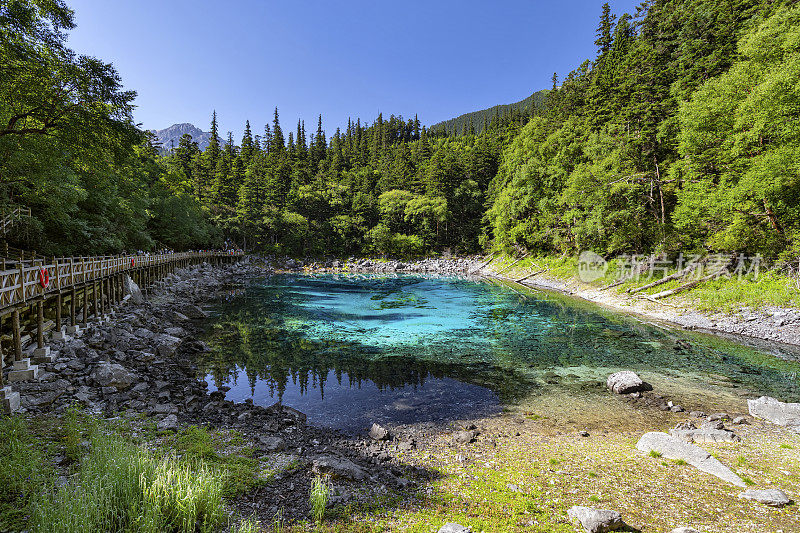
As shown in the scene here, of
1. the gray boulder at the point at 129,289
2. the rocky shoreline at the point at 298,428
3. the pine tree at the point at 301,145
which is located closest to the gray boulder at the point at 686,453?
the rocky shoreline at the point at 298,428

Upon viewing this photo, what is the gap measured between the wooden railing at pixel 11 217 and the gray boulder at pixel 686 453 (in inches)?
1183

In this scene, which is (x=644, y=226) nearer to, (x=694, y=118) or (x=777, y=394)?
(x=694, y=118)

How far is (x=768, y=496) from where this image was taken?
5969mm

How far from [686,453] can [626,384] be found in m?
4.99

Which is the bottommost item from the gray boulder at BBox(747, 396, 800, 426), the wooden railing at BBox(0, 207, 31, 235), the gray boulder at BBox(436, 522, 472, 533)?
the gray boulder at BBox(747, 396, 800, 426)

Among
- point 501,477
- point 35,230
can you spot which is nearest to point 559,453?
point 501,477

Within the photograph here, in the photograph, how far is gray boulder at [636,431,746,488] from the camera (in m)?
6.89

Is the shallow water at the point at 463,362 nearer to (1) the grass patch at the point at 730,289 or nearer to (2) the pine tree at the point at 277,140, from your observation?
(1) the grass patch at the point at 730,289

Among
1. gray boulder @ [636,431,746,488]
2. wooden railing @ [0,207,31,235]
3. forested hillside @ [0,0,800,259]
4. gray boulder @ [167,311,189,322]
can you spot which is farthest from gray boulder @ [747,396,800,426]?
wooden railing @ [0,207,31,235]

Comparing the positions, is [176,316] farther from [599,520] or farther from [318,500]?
[599,520]

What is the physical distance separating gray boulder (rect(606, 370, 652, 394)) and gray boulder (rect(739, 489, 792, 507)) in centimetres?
611

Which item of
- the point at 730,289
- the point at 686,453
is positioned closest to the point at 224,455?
the point at 686,453

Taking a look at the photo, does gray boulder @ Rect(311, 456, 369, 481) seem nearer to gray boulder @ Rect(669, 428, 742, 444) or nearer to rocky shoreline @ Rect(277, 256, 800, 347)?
gray boulder @ Rect(669, 428, 742, 444)

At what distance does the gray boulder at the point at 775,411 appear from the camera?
957cm
